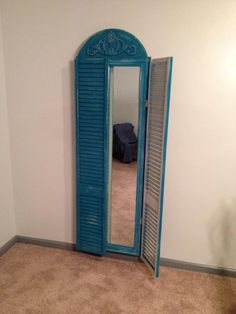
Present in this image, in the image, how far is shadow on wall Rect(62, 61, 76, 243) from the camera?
237 cm

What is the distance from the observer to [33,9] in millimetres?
2297

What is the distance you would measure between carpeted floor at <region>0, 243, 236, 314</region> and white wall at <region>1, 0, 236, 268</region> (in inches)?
8.8

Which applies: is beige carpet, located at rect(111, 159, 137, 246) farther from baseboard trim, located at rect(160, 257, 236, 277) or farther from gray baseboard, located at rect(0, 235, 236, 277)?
baseboard trim, located at rect(160, 257, 236, 277)

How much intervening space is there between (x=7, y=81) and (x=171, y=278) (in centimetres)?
224

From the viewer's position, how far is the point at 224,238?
93.1 inches

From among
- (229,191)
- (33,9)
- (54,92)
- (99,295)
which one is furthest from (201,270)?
(33,9)

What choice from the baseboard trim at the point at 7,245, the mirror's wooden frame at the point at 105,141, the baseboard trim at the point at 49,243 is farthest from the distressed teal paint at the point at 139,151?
the baseboard trim at the point at 7,245

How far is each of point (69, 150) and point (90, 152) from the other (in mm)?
238

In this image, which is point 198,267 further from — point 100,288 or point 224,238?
point 100,288

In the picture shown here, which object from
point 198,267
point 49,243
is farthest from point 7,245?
point 198,267

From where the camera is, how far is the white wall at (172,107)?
6.83ft

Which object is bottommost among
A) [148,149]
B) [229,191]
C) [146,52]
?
[229,191]

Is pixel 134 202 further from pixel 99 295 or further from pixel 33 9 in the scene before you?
pixel 33 9

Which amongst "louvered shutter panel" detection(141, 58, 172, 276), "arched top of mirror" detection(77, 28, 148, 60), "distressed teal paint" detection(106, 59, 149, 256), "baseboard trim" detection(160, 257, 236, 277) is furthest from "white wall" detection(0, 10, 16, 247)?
"baseboard trim" detection(160, 257, 236, 277)
